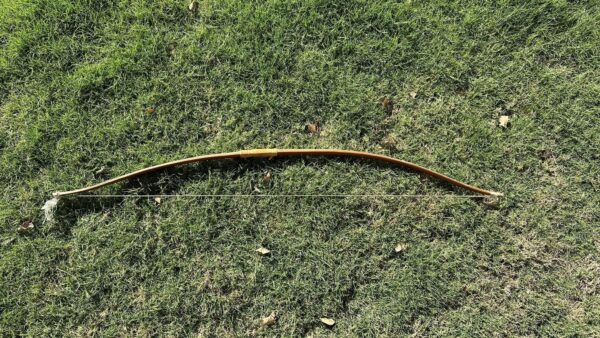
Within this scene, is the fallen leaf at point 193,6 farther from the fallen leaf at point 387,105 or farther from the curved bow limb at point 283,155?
the fallen leaf at point 387,105

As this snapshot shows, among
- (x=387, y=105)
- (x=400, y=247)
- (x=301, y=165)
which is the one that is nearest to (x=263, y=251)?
(x=301, y=165)

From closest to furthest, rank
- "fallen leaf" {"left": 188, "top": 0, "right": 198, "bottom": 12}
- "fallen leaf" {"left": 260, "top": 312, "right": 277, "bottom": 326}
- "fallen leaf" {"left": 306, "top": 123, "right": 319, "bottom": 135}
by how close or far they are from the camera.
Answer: "fallen leaf" {"left": 260, "top": 312, "right": 277, "bottom": 326}
"fallen leaf" {"left": 306, "top": 123, "right": 319, "bottom": 135}
"fallen leaf" {"left": 188, "top": 0, "right": 198, "bottom": 12}

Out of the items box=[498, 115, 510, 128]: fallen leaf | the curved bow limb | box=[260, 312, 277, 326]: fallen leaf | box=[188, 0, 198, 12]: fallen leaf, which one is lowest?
box=[260, 312, 277, 326]: fallen leaf

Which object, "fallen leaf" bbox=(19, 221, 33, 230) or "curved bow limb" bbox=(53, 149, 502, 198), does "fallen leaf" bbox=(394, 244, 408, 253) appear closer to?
"curved bow limb" bbox=(53, 149, 502, 198)

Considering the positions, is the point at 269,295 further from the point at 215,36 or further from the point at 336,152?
the point at 215,36

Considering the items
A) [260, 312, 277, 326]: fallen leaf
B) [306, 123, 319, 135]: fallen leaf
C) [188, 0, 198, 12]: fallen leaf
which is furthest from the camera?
[188, 0, 198, 12]: fallen leaf

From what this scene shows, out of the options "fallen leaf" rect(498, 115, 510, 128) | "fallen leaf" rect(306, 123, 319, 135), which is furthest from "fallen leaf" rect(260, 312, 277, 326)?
"fallen leaf" rect(498, 115, 510, 128)

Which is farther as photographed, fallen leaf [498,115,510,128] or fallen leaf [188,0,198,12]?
fallen leaf [188,0,198,12]

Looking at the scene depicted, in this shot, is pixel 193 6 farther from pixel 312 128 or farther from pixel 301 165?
pixel 301 165
